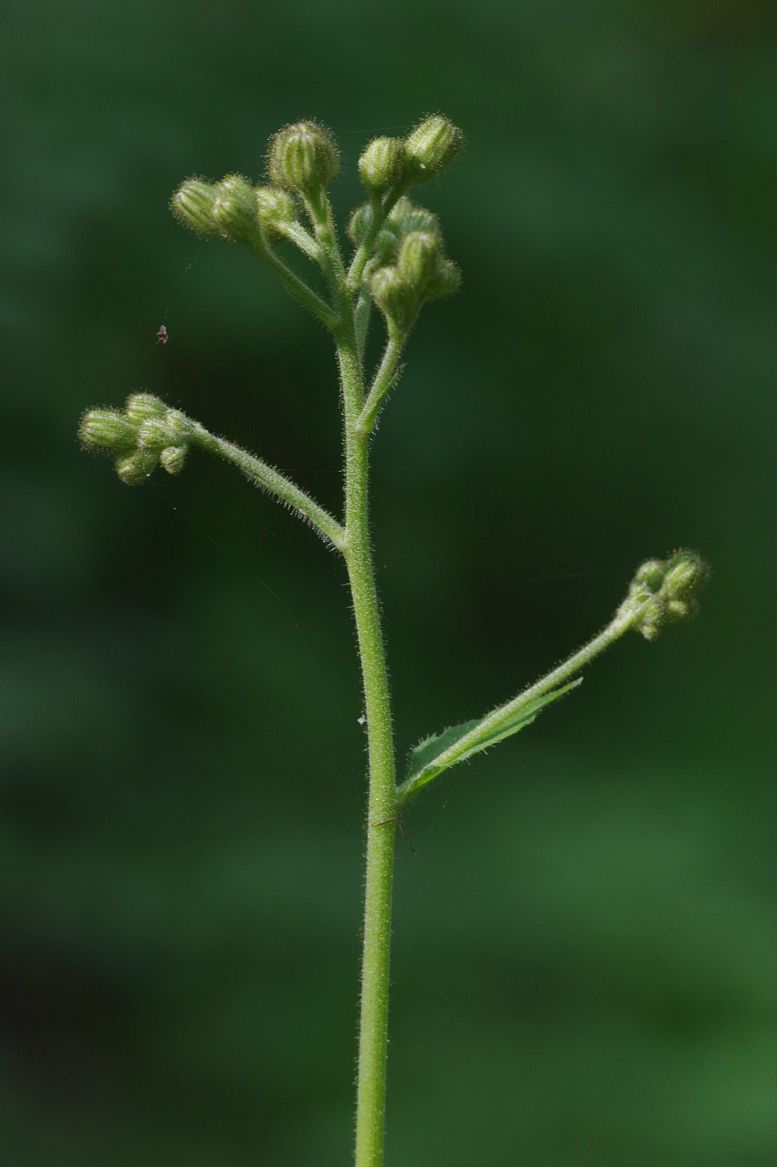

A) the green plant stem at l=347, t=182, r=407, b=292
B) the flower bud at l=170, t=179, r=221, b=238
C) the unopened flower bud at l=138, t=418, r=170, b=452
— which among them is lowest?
the unopened flower bud at l=138, t=418, r=170, b=452

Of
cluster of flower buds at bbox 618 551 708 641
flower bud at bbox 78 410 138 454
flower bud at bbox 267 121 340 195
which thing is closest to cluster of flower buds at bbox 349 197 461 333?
flower bud at bbox 267 121 340 195

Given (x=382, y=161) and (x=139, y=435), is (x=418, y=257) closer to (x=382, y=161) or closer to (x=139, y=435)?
(x=382, y=161)

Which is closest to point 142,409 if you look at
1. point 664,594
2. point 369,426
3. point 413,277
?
point 369,426

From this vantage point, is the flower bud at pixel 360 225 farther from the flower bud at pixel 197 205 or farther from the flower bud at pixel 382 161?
the flower bud at pixel 197 205

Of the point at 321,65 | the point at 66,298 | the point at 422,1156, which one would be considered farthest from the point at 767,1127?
the point at 321,65

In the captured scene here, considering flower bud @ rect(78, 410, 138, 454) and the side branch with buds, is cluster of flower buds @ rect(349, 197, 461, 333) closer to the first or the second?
the side branch with buds

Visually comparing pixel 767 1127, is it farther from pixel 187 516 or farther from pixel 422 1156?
pixel 187 516

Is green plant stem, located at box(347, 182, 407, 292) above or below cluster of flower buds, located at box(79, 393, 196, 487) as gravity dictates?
above
